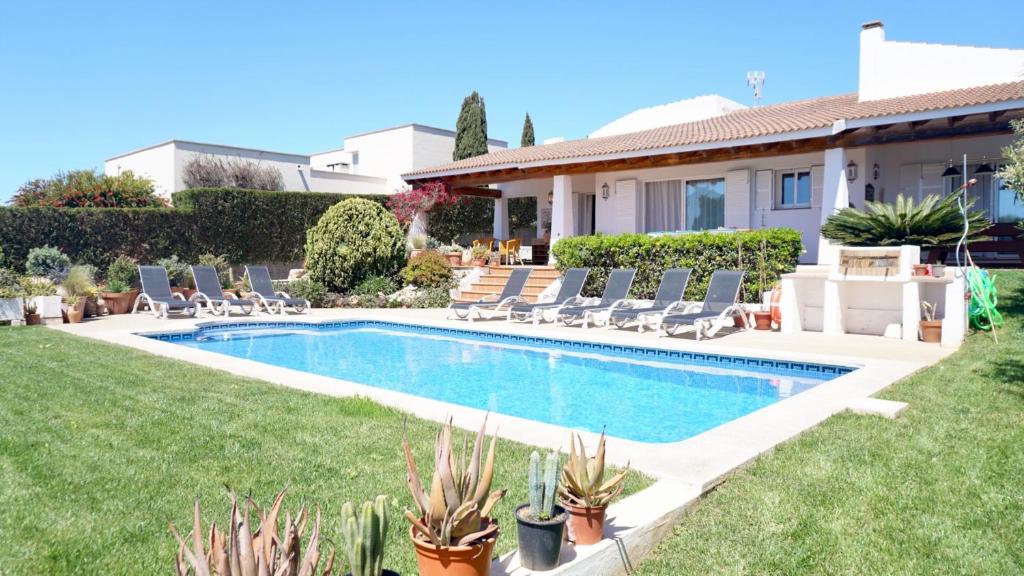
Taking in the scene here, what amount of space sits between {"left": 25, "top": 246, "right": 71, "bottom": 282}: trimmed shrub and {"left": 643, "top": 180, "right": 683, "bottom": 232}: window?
50.4 feet

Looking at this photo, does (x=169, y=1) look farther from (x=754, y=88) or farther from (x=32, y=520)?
(x=754, y=88)

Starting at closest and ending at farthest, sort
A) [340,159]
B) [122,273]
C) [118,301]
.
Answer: [118,301] → [122,273] → [340,159]

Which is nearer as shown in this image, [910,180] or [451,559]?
[451,559]

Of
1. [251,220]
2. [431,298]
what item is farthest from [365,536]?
[251,220]

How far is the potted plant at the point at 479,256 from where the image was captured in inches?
813

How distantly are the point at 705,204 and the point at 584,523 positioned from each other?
651 inches

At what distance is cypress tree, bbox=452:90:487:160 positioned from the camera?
33.2m

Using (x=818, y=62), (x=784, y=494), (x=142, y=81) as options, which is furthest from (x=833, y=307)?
(x=142, y=81)

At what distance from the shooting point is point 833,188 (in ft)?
47.0

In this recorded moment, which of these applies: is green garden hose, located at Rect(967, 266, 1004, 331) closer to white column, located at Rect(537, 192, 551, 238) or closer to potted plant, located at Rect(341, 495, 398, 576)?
potted plant, located at Rect(341, 495, 398, 576)

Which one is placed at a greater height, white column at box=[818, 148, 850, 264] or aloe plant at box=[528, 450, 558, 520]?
white column at box=[818, 148, 850, 264]

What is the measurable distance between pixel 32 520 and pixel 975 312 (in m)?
13.1

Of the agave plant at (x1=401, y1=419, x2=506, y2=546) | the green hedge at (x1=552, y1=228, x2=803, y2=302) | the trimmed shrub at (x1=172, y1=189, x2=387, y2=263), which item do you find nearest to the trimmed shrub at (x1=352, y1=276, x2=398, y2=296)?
the green hedge at (x1=552, y1=228, x2=803, y2=302)

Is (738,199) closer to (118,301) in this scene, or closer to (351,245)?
Result: (351,245)
